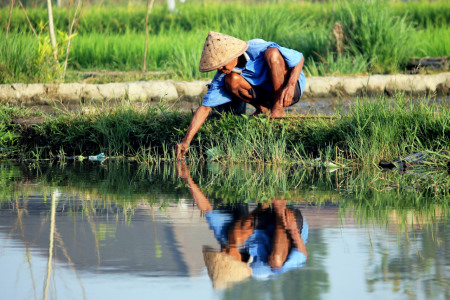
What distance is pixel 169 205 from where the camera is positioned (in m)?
4.67

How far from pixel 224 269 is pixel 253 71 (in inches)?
150

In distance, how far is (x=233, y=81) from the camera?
21.8 ft

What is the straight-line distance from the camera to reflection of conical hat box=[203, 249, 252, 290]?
9.68ft

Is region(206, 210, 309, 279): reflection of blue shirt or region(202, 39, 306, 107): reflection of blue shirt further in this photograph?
region(202, 39, 306, 107): reflection of blue shirt

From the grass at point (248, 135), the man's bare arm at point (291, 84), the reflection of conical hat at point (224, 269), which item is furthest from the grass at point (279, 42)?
the reflection of conical hat at point (224, 269)

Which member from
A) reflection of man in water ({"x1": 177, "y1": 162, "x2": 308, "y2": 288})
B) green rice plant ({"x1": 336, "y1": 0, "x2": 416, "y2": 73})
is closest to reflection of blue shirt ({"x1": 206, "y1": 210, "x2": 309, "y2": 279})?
reflection of man in water ({"x1": 177, "y1": 162, "x2": 308, "y2": 288})

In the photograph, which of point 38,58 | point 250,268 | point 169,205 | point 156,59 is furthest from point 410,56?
point 250,268

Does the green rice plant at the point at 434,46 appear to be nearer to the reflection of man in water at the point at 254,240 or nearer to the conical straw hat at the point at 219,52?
the conical straw hat at the point at 219,52

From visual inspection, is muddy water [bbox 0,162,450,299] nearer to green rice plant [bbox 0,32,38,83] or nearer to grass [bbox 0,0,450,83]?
green rice plant [bbox 0,32,38,83]

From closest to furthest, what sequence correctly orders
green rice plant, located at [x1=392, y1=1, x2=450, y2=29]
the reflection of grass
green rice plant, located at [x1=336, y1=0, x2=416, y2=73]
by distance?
the reflection of grass < green rice plant, located at [x1=336, y1=0, x2=416, y2=73] < green rice plant, located at [x1=392, y1=1, x2=450, y2=29]

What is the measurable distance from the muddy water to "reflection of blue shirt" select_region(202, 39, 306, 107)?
110 centimetres

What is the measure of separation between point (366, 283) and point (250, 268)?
1.49ft

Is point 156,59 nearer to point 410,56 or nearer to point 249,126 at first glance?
point 410,56

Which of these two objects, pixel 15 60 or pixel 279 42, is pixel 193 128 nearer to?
pixel 15 60
